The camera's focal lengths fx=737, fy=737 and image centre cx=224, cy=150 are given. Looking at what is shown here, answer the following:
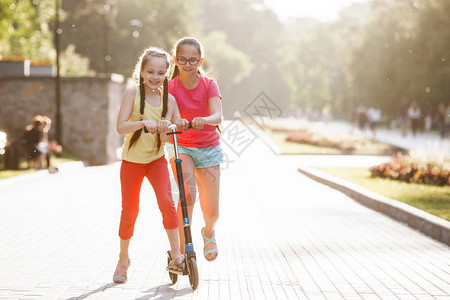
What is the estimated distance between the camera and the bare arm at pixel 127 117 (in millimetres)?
5188

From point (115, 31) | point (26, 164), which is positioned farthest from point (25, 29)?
point (26, 164)

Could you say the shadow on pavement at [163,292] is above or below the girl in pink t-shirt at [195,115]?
below

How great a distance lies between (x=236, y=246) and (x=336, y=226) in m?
2.02

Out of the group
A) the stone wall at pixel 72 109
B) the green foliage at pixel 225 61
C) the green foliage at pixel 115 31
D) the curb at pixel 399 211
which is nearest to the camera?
the curb at pixel 399 211

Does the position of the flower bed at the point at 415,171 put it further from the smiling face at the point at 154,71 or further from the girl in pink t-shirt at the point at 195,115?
the smiling face at the point at 154,71

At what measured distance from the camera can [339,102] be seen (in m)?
85.3

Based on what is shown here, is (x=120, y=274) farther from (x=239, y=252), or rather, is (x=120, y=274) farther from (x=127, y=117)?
(x=239, y=252)

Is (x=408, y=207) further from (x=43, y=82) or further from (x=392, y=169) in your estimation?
(x=43, y=82)

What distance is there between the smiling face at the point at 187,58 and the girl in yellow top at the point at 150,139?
0.16 m

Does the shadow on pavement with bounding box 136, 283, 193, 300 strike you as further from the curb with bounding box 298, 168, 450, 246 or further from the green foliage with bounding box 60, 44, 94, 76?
the green foliage with bounding box 60, 44, 94, 76

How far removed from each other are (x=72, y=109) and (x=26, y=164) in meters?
3.93

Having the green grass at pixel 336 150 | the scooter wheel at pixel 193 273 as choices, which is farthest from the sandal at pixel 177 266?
the green grass at pixel 336 150

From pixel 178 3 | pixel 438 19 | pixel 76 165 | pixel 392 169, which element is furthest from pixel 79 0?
pixel 392 169

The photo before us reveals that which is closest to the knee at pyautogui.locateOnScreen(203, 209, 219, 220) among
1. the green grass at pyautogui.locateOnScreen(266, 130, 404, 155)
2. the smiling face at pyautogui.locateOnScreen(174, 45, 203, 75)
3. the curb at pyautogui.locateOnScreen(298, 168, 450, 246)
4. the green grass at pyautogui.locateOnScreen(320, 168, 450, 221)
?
the smiling face at pyautogui.locateOnScreen(174, 45, 203, 75)
